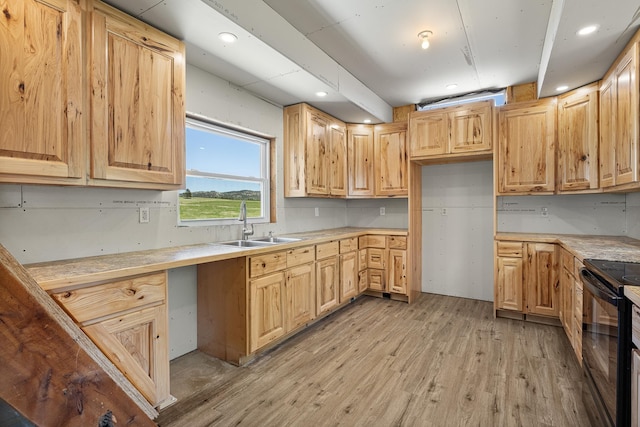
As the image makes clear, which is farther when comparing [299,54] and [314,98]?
[314,98]

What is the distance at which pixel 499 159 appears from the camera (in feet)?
11.9

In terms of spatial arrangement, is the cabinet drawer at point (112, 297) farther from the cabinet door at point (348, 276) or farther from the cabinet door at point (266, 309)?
the cabinet door at point (348, 276)

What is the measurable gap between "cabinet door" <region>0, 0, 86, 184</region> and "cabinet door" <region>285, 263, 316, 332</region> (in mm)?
1786

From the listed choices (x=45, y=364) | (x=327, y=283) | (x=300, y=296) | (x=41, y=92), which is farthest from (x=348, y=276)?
(x=45, y=364)

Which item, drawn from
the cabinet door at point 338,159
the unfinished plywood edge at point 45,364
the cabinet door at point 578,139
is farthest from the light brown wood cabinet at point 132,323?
the cabinet door at point 578,139

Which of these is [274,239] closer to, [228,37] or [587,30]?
[228,37]

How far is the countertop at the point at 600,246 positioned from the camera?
2.18 meters

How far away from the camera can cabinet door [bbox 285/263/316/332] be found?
289 centimetres

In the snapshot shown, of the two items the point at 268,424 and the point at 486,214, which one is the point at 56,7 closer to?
the point at 268,424

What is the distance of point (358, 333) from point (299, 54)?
103 inches

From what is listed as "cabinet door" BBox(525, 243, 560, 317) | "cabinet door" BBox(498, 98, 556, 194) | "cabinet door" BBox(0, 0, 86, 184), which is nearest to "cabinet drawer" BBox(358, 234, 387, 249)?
"cabinet door" BBox(498, 98, 556, 194)

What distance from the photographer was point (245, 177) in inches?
132

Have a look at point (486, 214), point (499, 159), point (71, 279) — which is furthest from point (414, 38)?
point (71, 279)

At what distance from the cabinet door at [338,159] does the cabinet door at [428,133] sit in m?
0.87
